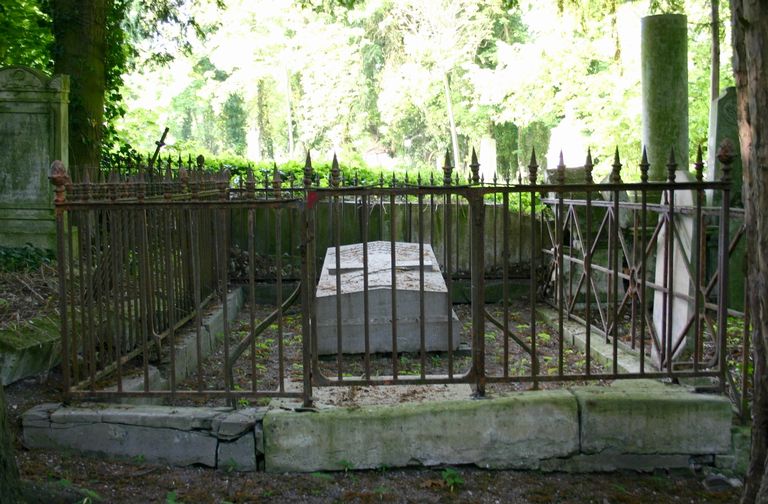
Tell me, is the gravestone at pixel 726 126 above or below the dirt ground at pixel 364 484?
above

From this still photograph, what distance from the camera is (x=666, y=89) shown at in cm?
920

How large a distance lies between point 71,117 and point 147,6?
3.02 meters

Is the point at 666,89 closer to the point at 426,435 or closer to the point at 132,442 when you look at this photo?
the point at 426,435

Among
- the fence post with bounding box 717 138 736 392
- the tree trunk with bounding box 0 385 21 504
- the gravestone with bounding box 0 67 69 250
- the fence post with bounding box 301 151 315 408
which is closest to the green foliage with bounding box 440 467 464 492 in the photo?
the fence post with bounding box 301 151 315 408

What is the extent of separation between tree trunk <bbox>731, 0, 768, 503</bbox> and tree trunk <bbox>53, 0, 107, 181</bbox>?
25.5 ft

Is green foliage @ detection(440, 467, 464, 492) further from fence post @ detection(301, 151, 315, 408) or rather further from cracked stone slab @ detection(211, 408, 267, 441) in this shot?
cracked stone slab @ detection(211, 408, 267, 441)

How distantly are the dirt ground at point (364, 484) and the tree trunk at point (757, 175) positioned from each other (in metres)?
0.98

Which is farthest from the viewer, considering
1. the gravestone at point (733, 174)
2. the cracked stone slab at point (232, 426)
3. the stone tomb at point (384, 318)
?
the gravestone at point (733, 174)

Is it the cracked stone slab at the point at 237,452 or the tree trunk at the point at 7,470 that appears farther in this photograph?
the cracked stone slab at the point at 237,452

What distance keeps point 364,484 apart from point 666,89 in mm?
7095

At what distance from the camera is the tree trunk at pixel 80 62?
9031 millimetres

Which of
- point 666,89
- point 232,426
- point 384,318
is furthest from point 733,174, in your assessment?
point 232,426

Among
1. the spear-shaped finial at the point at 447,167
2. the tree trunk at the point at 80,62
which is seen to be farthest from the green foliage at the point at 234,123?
the spear-shaped finial at the point at 447,167

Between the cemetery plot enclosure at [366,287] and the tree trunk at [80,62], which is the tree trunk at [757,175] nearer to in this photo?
the cemetery plot enclosure at [366,287]
